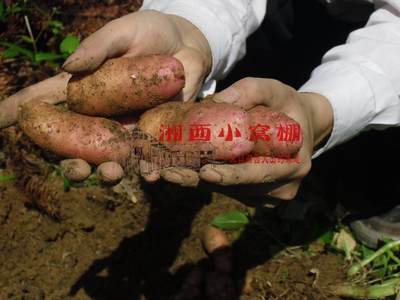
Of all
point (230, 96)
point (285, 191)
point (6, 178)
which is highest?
point (230, 96)

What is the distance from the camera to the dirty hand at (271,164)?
A: 1104 mm

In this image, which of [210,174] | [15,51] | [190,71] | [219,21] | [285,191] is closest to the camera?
[210,174]

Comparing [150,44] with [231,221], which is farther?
[231,221]

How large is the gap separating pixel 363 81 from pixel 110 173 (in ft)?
2.21

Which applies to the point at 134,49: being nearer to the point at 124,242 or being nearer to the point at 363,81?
the point at 363,81

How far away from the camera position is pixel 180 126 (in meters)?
1.19

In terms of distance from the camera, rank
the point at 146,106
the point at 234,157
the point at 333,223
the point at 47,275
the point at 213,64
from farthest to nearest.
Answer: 1. the point at 333,223
2. the point at 47,275
3. the point at 213,64
4. the point at 146,106
5. the point at 234,157

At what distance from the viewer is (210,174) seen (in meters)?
1.08

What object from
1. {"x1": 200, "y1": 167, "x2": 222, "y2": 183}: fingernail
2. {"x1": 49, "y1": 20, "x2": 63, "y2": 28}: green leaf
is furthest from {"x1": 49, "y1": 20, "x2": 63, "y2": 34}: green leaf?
{"x1": 200, "y1": 167, "x2": 222, "y2": 183}: fingernail

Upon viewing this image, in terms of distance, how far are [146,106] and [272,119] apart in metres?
0.30

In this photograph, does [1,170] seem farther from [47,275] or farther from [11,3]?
[11,3]

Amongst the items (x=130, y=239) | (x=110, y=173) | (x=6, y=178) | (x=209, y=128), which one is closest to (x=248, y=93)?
(x=209, y=128)

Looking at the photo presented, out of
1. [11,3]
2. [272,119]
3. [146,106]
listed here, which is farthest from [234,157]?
[11,3]

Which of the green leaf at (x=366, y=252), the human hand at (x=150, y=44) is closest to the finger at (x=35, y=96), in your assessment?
the human hand at (x=150, y=44)
